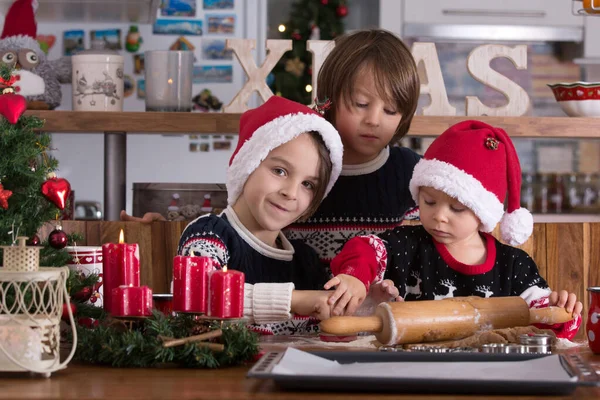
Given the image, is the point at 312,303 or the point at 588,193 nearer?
the point at 312,303

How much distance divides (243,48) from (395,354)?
1.53 meters

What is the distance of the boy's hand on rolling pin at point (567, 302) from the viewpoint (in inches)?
54.5

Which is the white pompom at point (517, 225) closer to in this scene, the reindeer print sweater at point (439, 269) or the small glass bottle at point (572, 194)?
the reindeer print sweater at point (439, 269)

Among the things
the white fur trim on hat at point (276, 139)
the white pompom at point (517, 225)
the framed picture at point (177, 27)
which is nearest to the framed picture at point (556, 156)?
the framed picture at point (177, 27)

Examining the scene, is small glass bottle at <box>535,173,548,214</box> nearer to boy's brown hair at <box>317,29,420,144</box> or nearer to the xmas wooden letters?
the xmas wooden letters

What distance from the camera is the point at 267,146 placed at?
1.56m

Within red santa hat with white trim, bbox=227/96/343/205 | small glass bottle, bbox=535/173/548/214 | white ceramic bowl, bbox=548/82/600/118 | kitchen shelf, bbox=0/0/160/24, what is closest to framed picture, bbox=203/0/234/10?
kitchen shelf, bbox=0/0/160/24

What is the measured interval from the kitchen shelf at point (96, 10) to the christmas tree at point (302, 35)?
704mm

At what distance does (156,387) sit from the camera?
2.94ft

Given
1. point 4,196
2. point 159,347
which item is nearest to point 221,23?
point 4,196

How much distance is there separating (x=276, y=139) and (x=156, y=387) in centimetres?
73

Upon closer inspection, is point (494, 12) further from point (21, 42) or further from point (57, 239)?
point (57, 239)

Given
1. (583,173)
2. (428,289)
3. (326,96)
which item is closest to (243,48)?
(326,96)

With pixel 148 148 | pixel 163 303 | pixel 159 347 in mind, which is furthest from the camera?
pixel 148 148
